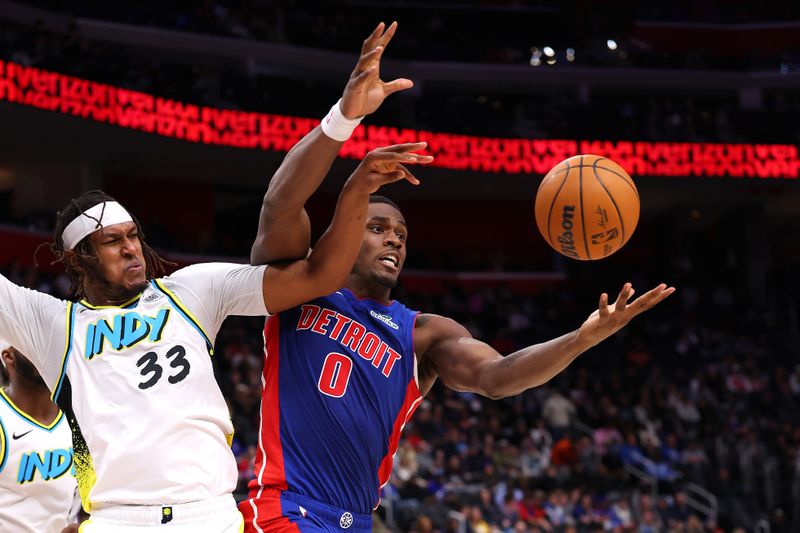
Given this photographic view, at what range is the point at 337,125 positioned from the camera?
408 cm

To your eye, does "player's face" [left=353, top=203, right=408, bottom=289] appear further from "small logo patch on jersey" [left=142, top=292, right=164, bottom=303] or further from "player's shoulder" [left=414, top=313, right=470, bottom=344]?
"small logo patch on jersey" [left=142, top=292, right=164, bottom=303]

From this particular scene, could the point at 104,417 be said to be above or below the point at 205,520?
above

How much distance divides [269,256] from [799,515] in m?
16.4

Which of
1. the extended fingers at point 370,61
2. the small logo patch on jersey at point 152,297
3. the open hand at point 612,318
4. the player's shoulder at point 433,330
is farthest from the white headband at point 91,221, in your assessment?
the open hand at point 612,318

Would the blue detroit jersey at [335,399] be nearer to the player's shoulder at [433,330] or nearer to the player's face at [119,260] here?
the player's shoulder at [433,330]

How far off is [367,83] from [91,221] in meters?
1.15

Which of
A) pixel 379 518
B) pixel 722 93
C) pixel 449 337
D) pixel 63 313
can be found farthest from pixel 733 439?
pixel 63 313

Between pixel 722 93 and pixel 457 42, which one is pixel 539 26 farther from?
pixel 722 93

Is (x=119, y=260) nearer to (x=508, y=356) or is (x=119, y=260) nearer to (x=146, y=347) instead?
(x=146, y=347)

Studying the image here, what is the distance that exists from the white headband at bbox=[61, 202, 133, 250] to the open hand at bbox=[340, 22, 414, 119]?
949 mm

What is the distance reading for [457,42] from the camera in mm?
30016

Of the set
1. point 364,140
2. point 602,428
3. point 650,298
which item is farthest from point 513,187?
point 650,298

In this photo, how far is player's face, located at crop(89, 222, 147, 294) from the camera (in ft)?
13.7

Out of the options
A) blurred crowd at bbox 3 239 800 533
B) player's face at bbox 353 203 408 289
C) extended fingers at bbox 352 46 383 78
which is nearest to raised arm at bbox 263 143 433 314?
extended fingers at bbox 352 46 383 78
